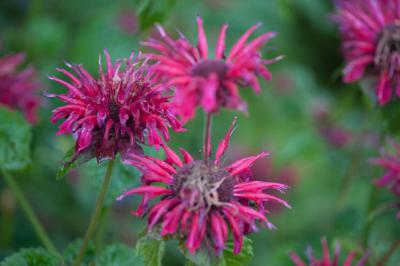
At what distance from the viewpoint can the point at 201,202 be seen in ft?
3.51

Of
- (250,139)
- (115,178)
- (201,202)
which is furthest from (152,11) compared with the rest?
(250,139)

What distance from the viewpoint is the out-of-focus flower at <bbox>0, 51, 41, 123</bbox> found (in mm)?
1766

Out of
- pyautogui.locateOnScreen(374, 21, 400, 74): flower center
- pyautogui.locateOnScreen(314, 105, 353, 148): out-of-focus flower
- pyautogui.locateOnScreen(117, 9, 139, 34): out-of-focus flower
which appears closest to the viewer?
pyautogui.locateOnScreen(374, 21, 400, 74): flower center

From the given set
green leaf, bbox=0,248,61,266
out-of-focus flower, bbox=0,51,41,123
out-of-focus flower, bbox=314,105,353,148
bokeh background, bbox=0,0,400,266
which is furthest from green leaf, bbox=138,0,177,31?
out-of-focus flower, bbox=314,105,353,148

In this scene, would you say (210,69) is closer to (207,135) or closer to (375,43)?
(207,135)

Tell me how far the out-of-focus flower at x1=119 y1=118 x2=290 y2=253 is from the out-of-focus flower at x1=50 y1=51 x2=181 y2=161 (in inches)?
2.1

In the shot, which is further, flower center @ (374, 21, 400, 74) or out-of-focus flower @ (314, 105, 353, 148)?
out-of-focus flower @ (314, 105, 353, 148)

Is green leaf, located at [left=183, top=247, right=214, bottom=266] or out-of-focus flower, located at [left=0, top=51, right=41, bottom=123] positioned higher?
out-of-focus flower, located at [left=0, top=51, right=41, bottom=123]

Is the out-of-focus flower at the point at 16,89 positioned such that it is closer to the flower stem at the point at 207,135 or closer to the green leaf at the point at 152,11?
the green leaf at the point at 152,11

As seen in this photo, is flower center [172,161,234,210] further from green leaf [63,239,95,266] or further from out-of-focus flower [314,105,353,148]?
out-of-focus flower [314,105,353,148]

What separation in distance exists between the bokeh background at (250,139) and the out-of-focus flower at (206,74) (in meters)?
0.44

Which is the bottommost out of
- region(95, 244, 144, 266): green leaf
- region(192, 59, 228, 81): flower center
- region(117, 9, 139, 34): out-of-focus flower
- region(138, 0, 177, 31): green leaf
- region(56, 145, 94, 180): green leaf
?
region(95, 244, 144, 266): green leaf

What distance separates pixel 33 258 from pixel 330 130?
5.17 feet

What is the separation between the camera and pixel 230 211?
42.7 inches
